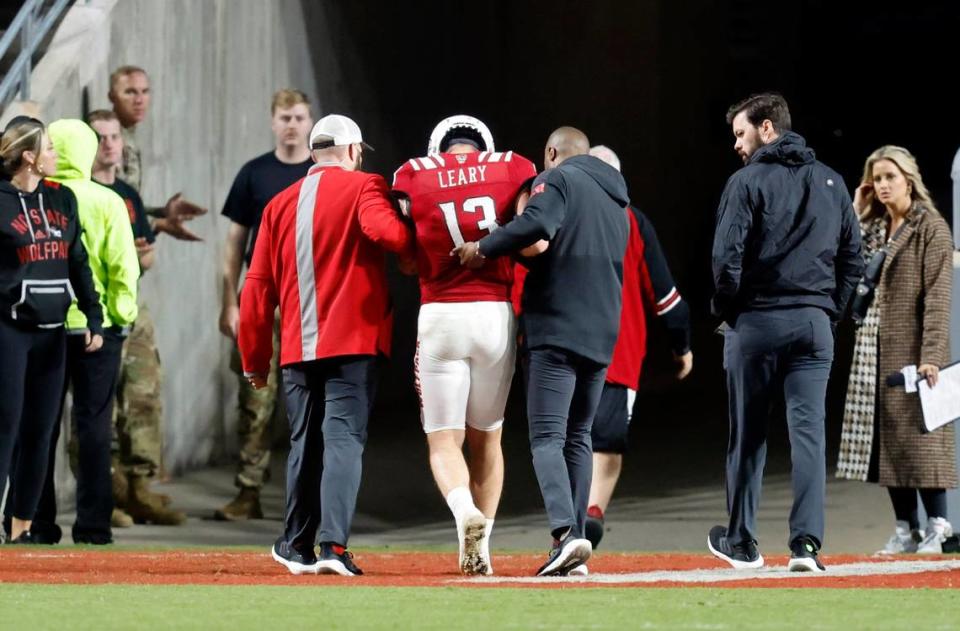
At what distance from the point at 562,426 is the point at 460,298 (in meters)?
0.65

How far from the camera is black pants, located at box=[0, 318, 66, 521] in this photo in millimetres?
9453

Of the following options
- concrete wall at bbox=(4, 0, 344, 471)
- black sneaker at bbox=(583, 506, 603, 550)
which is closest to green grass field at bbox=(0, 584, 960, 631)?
black sneaker at bbox=(583, 506, 603, 550)

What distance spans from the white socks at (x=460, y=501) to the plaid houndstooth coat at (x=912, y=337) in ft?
9.59

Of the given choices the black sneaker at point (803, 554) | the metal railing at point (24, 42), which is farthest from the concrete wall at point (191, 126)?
the black sneaker at point (803, 554)

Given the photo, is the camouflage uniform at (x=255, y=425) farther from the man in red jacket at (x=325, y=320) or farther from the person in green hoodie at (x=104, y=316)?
the man in red jacket at (x=325, y=320)

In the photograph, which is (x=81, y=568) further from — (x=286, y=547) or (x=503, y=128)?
(x=503, y=128)

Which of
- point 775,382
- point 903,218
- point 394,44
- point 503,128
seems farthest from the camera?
point 503,128

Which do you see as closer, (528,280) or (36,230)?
(528,280)

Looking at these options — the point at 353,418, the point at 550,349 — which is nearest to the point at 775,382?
the point at 550,349

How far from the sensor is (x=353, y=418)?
8.21 metres

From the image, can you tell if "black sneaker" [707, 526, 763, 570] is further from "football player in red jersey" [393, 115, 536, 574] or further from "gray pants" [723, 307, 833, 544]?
"football player in red jersey" [393, 115, 536, 574]

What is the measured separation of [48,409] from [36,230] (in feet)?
2.79

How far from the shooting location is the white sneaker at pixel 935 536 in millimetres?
10094

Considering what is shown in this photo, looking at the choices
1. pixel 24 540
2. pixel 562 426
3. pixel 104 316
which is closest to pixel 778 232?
pixel 562 426
